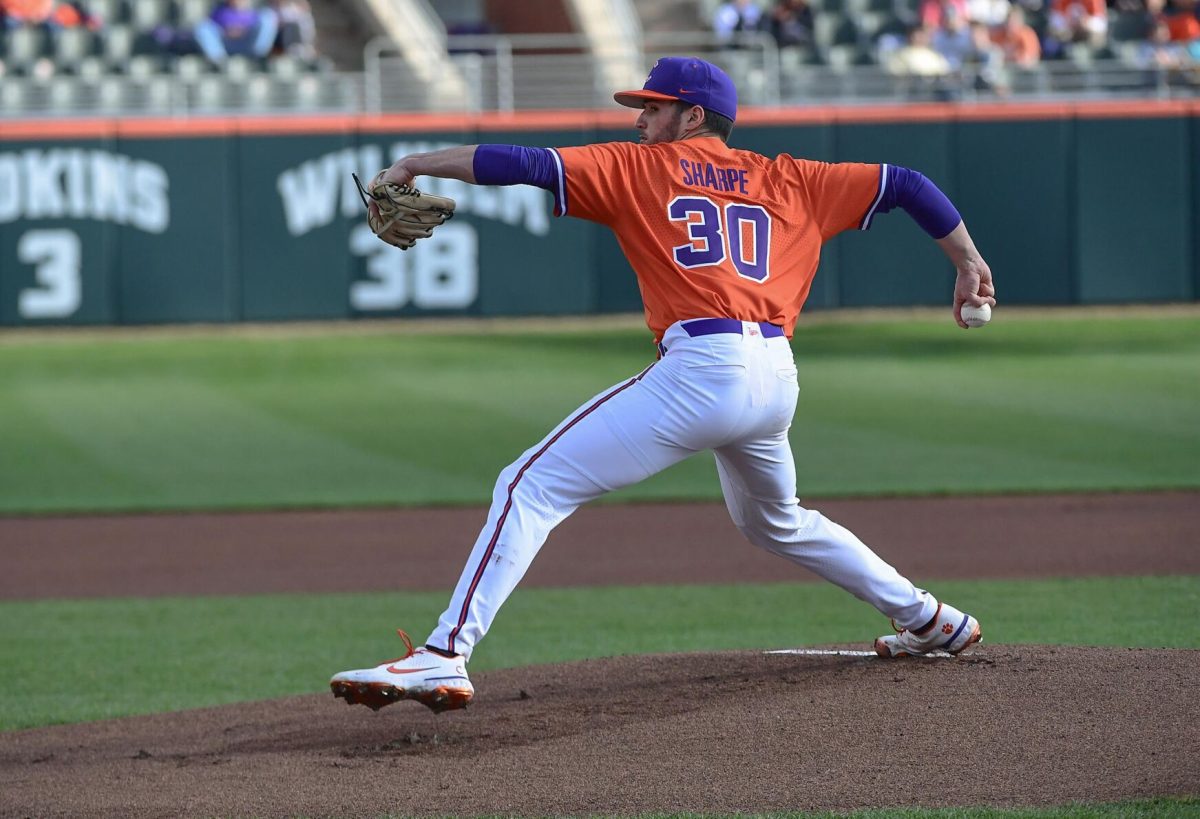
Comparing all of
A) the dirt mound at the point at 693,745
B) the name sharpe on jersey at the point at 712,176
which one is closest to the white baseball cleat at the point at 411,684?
the dirt mound at the point at 693,745

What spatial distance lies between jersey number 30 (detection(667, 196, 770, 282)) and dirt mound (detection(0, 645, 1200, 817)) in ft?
4.19

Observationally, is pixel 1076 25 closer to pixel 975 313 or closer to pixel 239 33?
pixel 239 33

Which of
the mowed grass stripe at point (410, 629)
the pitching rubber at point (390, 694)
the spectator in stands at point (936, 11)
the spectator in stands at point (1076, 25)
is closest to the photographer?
the pitching rubber at point (390, 694)

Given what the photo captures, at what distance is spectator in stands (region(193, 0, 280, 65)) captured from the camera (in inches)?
763

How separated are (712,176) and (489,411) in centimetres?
918

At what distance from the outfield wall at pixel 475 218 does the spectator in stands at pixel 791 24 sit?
79.6 inches

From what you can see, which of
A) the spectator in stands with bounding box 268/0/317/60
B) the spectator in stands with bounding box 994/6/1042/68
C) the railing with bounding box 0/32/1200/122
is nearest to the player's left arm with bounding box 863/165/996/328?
the railing with bounding box 0/32/1200/122

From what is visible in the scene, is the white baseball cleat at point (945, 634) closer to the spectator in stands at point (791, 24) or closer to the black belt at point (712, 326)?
the black belt at point (712, 326)

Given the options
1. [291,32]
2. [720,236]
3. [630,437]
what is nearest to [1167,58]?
[291,32]

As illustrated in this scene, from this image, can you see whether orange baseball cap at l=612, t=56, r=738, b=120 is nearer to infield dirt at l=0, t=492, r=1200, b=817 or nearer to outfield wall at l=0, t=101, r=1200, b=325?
infield dirt at l=0, t=492, r=1200, b=817

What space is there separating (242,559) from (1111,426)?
22.8ft

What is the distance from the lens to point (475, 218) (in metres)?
18.0

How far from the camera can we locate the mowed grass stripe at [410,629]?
617cm

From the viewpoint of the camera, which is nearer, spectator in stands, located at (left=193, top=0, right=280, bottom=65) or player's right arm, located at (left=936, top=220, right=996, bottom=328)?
player's right arm, located at (left=936, top=220, right=996, bottom=328)
